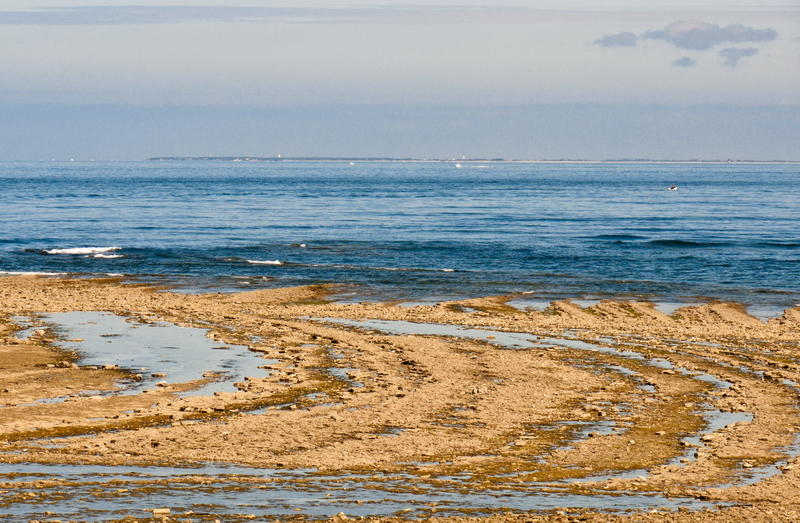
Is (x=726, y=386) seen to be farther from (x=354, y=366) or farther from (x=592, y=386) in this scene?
(x=354, y=366)

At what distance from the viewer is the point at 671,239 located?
50.0 m

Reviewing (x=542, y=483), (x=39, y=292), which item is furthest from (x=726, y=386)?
(x=39, y=292)

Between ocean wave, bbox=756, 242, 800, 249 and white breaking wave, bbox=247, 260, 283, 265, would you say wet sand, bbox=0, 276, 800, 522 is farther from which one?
ocean wave, bbox=756, 242, 800, 249

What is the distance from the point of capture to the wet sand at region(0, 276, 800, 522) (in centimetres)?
904

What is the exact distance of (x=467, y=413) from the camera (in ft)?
39.8

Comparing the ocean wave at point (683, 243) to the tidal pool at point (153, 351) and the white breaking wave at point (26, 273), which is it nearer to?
the white breaking wave at point (26, 273)

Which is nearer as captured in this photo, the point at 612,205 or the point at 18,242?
the point at 18,242

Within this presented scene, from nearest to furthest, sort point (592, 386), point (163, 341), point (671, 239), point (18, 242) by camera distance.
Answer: point (592, 386), point (163, 341), point (18, 242), point (671, 239)

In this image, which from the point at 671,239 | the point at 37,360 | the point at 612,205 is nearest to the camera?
the point at 37,360

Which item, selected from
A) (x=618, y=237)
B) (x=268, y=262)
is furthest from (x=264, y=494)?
(x=618, y=237)

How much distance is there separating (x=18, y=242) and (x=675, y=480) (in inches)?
1794

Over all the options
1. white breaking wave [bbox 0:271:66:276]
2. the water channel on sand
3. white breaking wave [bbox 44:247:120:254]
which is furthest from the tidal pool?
white breaking wave [bbox 44:247:120:254]

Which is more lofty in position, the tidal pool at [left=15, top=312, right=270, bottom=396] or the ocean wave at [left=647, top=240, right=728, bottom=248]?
the tidal pool at [left=15, top=312, right=270, bottom=396]

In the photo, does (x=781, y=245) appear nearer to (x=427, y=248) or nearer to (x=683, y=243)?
(x=683, y=243)
